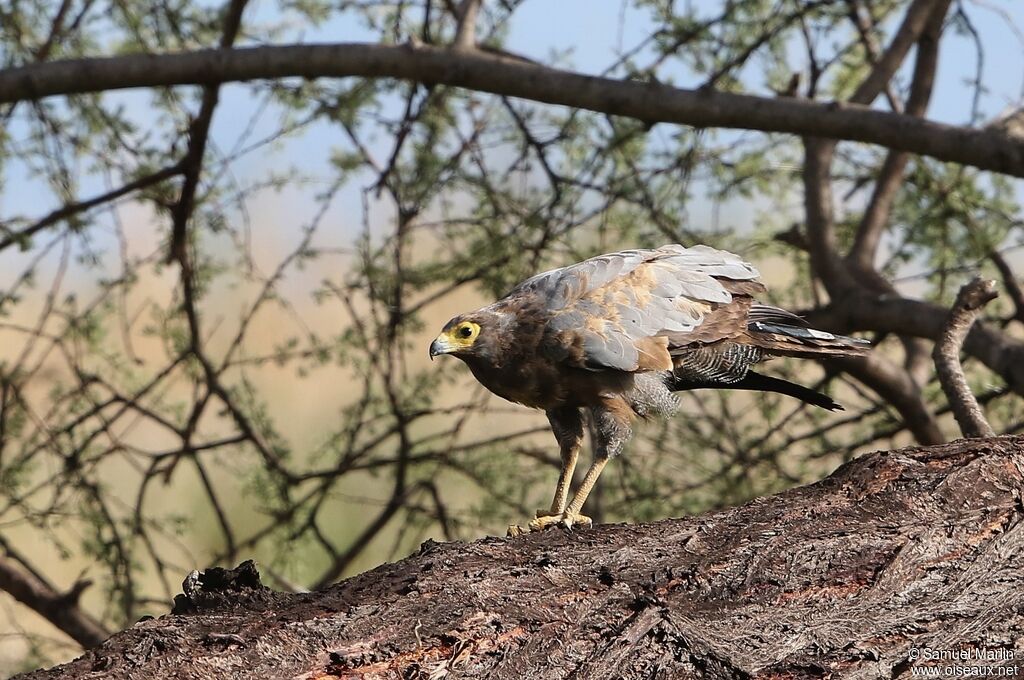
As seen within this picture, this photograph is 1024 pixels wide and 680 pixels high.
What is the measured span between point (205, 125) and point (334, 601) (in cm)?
328

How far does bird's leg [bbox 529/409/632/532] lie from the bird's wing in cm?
15

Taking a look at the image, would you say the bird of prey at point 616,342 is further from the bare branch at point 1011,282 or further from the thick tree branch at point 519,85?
the bare branch at point 1011,282

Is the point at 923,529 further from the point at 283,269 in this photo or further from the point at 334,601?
the point at 283,269

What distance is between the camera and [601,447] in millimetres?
3051

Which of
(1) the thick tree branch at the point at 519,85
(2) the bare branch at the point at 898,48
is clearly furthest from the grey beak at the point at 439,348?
(2) the bare branch at the point at 898,48

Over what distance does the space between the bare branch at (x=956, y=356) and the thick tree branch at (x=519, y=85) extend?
0.83m

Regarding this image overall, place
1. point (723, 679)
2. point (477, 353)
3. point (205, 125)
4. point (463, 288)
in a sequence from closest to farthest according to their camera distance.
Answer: point (723, 679)
point (477, 353)
point (205, 125)
point (463, 288)

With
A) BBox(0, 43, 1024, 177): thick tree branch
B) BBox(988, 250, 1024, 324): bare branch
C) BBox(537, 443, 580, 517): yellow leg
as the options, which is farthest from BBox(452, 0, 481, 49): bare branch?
BBox(988, 250, 1024, 324): bare branch

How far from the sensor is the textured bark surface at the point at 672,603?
1973 mm

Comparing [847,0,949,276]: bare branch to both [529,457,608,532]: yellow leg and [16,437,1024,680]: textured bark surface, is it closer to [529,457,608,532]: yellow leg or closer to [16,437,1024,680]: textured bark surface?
[529,457,608,532]: yellow leg

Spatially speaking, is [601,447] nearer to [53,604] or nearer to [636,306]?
[636,306]

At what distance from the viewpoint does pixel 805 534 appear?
2312 millimetres

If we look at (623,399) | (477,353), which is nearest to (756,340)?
(623,399)

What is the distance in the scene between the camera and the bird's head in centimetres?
301
